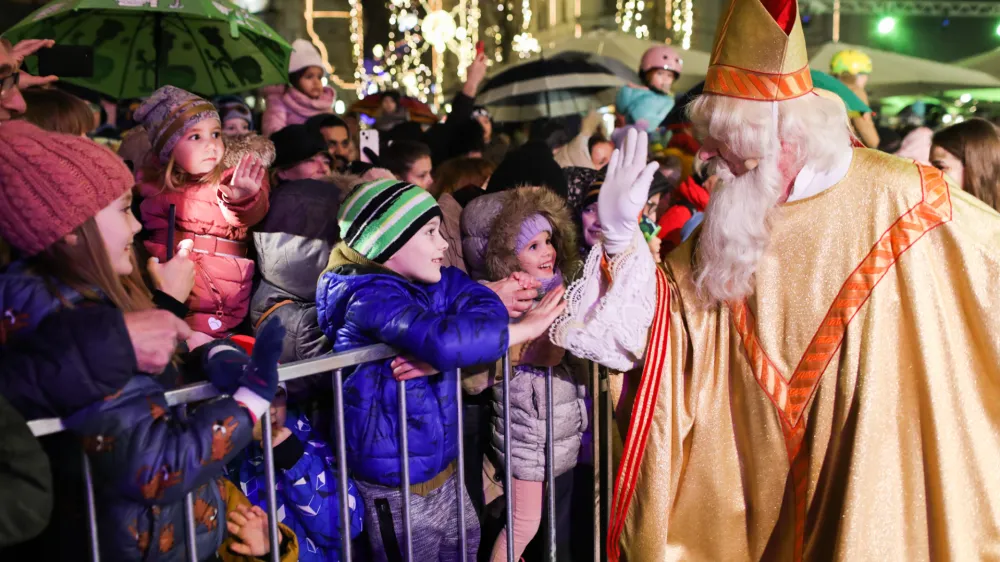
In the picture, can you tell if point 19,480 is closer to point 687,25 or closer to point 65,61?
point 65,61

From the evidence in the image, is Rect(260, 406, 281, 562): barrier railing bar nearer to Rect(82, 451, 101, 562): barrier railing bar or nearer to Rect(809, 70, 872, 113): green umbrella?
Rect(82, 451, 101, 562): barrier railing bar

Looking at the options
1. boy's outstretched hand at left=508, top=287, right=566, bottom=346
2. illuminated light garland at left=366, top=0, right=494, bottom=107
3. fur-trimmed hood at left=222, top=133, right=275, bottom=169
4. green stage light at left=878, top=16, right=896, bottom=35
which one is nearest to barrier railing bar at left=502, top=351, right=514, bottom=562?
boy's outstretched hand at left=508, top=287, right=566, bottom=346

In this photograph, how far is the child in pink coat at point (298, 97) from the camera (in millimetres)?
5992

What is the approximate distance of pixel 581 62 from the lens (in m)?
8.65

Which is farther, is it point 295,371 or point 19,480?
point 295,371

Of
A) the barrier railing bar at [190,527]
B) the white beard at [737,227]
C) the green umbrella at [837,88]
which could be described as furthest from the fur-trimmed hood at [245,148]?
the green umbrella at [837,88]

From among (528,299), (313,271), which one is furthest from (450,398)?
(313,271)

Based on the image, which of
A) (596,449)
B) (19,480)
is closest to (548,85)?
(596,449)

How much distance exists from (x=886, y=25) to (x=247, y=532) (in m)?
28.7

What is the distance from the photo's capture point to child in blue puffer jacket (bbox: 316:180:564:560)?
266cm

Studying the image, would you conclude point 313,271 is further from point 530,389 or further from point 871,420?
point 871,420

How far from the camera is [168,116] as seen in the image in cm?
346

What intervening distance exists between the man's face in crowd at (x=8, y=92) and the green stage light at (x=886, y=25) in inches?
1062

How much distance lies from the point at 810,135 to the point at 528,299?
1130 mm
